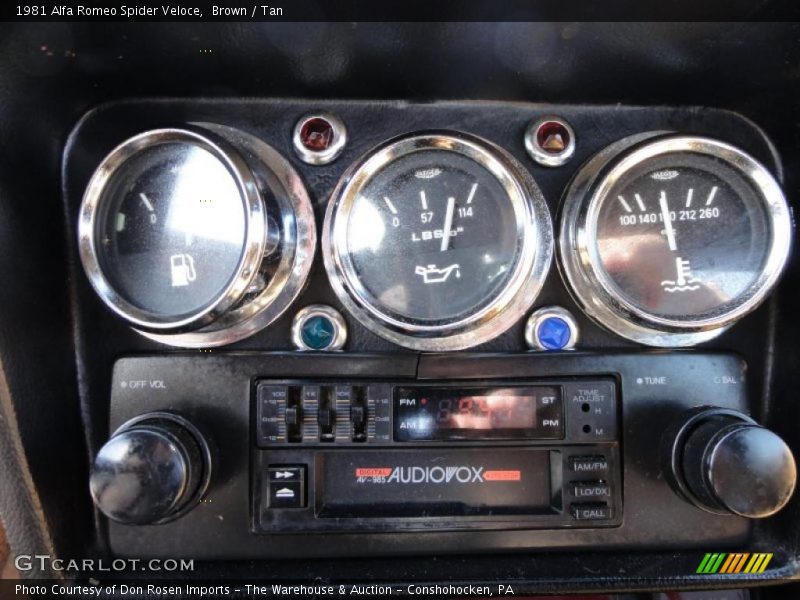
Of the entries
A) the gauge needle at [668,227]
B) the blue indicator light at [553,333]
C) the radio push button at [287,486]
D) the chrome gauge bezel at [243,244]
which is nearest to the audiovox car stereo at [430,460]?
the radio push button at [287,486]

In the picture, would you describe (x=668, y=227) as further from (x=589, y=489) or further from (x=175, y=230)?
(x=175, y=230)

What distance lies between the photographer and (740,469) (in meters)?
1.15

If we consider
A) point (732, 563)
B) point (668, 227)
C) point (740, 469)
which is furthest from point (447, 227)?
point (732, 563)

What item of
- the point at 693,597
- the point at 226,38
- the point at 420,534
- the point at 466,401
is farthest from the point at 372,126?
the point at 693,597

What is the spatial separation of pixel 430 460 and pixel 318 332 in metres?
0.35

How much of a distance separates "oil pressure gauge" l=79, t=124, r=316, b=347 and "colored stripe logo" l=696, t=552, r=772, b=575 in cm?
107

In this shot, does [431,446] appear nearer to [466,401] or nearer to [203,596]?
[466,401]

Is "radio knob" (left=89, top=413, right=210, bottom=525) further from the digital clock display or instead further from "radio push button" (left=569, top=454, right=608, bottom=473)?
"radio push button" (left=569, top=454, right=608, bottom=473)

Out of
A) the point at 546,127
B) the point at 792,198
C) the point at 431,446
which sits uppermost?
the point at 546,127

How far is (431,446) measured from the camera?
1304 mm

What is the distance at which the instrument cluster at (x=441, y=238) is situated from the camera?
4.15ft

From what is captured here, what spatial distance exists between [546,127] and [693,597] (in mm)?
1120

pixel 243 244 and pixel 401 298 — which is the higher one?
pixel 243 244

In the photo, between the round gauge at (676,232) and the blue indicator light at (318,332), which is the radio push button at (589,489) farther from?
the blue indicator light at (318,332)
